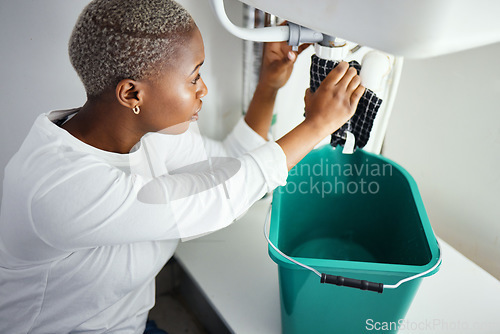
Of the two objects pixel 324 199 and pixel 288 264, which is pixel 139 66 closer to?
pixel 288 264

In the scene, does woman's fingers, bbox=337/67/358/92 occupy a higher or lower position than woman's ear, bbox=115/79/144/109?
higher

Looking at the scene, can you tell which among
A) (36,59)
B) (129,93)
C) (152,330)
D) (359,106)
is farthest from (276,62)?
(152,330)

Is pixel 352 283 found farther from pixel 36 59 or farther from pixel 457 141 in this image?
pixel 36 59

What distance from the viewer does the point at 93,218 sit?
1.84 ft

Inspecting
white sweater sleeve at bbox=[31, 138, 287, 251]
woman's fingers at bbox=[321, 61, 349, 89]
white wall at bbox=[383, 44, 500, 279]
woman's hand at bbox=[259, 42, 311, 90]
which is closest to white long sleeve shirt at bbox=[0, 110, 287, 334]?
white sweater sleeve at bbox=[31, 138, 287, 251]

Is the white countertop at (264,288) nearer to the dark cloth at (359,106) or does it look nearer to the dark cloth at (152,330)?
the dark cloth at (152,330)

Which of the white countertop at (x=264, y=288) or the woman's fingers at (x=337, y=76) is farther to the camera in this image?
the white countertop at (x=264, y=288)

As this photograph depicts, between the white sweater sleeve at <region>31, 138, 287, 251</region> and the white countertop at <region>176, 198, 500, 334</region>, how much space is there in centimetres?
32

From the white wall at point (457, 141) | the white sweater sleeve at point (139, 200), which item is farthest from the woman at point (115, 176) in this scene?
the white wall at point (457, 141)

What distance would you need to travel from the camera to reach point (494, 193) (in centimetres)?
93

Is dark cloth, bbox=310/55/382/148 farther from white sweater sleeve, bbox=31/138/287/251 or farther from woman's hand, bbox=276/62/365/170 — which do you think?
white sweater sleeve, bbox=31/138/287/251

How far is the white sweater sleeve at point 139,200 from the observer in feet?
1.83

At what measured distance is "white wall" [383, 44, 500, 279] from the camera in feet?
2.95

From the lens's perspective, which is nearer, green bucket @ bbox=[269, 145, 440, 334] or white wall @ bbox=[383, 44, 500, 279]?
green bucket @ bbox=[269, 145, 440, 334]
